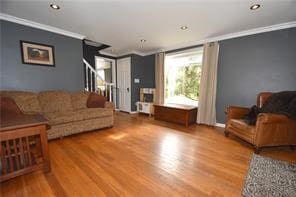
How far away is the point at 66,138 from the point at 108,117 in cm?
97

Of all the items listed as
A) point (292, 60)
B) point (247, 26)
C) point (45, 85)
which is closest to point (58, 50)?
point (45, 85)

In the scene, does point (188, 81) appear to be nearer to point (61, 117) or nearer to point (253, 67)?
point (253, 67)

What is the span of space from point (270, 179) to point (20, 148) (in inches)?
111

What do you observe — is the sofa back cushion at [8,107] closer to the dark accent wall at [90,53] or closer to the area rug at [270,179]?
the dark accent wall at [90,53]

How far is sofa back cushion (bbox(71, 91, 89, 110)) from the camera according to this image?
335 centimetres

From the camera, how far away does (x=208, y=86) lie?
377cm

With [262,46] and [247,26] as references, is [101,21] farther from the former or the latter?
[262,46]

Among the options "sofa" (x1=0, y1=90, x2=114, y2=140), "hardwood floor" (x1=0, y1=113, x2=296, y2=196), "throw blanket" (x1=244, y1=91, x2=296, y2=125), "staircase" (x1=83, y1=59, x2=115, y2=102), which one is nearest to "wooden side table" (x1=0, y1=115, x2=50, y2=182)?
"hardwood floor" (x1=0, y1=113, x2=296, y2=196)

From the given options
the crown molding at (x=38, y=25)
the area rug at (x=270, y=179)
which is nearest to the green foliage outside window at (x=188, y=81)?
the area rug at (x=270, y=179)

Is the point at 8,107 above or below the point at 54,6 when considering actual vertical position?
below

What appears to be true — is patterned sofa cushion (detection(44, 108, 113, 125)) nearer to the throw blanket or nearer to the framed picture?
the framed picture

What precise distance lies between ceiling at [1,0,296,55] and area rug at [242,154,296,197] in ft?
7.69

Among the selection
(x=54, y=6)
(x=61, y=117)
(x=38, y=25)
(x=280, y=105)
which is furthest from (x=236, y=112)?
(x=38, y=25)

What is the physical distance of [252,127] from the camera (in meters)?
2.30
